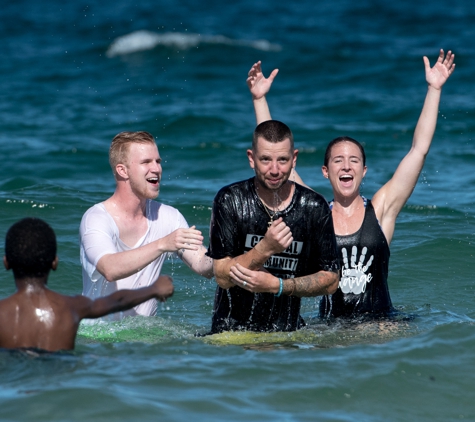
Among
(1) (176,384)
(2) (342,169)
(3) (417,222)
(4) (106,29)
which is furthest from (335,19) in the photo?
(1) (176,384)

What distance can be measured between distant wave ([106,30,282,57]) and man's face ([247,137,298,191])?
758 inches

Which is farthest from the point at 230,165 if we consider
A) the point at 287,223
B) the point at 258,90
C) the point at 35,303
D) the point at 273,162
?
the point at 35,303

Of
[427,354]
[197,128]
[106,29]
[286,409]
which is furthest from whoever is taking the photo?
[106,29]

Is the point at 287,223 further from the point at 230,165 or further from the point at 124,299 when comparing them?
the point at 230,165

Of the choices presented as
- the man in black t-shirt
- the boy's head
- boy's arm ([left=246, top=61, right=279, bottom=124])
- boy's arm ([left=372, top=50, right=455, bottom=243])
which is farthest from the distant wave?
the boy's head

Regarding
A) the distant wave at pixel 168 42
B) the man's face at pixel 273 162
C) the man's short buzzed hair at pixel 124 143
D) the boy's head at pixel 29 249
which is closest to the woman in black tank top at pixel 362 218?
the man's face at pixel 273 162

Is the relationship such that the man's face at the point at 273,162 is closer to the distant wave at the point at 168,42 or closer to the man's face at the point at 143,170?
the man's face at the point at 143,170

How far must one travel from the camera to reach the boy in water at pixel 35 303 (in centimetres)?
507

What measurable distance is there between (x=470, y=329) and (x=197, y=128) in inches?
425

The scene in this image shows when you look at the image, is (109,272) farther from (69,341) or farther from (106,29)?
(106,29)

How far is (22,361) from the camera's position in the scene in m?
5.11

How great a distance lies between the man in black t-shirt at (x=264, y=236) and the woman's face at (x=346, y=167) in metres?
0.67

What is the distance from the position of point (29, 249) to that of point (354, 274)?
2.74m

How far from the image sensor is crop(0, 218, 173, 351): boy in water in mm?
5066
